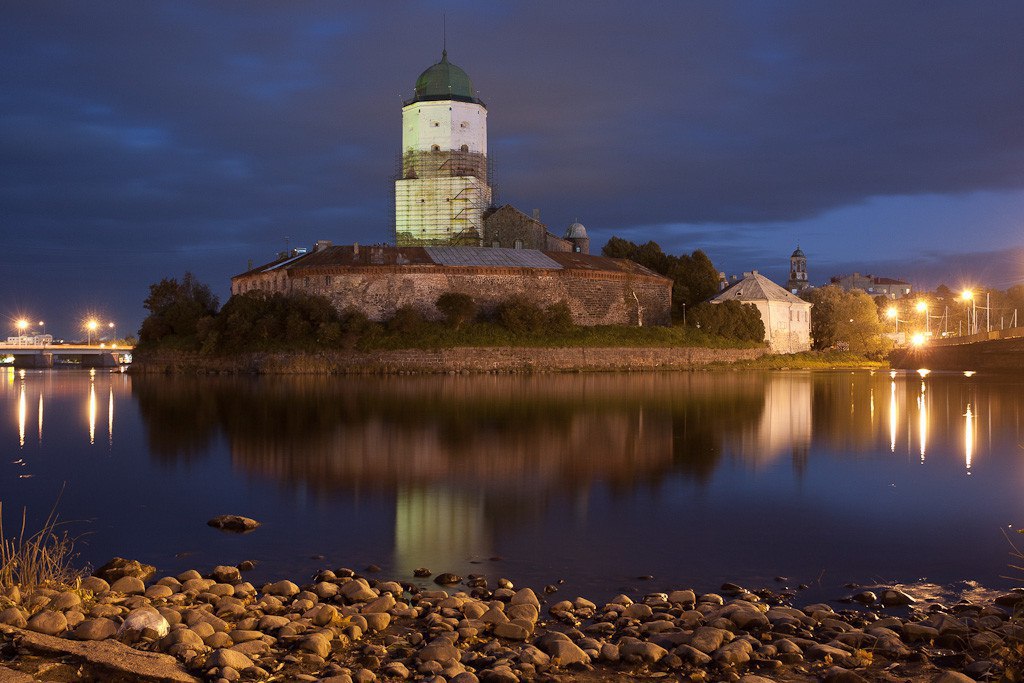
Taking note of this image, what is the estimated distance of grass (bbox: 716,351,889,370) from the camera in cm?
5322

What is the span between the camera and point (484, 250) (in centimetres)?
5262

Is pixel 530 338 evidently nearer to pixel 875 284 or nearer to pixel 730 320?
pixel 730 320

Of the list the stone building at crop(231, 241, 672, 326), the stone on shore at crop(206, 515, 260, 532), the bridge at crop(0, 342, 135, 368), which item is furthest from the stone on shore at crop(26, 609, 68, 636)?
the bridge at crop(0, 342, 135, 368)

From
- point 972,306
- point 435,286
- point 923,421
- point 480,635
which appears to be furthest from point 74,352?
point 480,635

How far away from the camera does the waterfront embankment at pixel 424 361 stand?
43.3 meters

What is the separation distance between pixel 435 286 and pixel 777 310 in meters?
24.7

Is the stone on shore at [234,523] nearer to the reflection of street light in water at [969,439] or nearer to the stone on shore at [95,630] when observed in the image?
the stone on shore at [95,630]

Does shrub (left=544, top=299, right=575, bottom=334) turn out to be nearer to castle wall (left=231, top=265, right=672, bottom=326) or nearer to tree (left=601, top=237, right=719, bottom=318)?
castle wall (left=231, top=265, right=672, bottom=326)

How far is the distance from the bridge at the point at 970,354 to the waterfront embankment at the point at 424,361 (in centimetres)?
1501

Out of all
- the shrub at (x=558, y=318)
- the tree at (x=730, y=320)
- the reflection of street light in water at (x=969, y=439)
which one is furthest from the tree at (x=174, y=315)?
the reflection of street light in water at (x=969, y=439)

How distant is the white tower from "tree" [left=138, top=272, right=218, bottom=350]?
14840 mm

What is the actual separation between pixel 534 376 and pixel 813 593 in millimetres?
34542

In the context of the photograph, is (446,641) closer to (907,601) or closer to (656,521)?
(907,601)

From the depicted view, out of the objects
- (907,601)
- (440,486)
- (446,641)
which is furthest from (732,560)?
(440,486)
